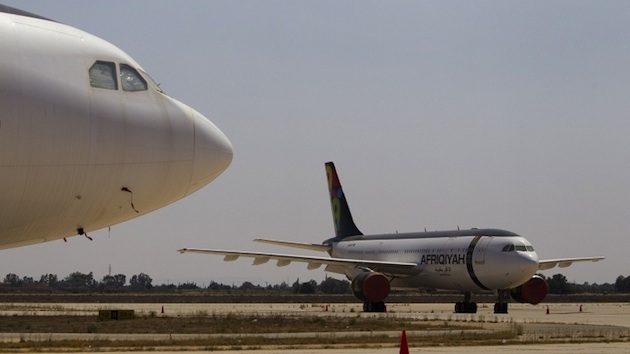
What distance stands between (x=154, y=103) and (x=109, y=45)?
1.21 m

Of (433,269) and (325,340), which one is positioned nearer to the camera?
(325,340)

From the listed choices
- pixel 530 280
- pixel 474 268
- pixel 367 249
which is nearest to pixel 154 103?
pixel 474 268

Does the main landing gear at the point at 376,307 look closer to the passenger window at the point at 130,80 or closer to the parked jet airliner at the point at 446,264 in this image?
the parked jet airliner at the point at 446,264

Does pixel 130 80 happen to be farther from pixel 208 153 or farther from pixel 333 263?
pixel 333 263

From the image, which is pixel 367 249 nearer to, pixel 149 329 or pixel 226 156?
pixel 149 329

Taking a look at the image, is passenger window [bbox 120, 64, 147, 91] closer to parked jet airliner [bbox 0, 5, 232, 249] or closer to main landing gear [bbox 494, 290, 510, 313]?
parked jet airliner [bbox 0, 5, 232, 249]

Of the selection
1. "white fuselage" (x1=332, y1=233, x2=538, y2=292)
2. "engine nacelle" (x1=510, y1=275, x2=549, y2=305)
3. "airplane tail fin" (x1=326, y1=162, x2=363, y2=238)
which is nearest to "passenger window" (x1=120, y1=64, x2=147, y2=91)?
"white fuselage" (x1=332, y1=233, x2=538, y2=292)

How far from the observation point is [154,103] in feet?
56.0

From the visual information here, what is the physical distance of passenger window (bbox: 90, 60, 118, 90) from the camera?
16.2 metres

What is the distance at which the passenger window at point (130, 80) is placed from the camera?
16.9 m

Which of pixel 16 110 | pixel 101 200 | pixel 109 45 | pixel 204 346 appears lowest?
pixel 204 346

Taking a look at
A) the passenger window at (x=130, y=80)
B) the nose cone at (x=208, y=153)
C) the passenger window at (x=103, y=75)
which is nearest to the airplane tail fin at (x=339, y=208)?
the nose cone at (x=208, y=153)

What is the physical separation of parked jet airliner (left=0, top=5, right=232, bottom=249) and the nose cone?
21 millimetres

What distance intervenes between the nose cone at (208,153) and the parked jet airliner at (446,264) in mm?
27121
